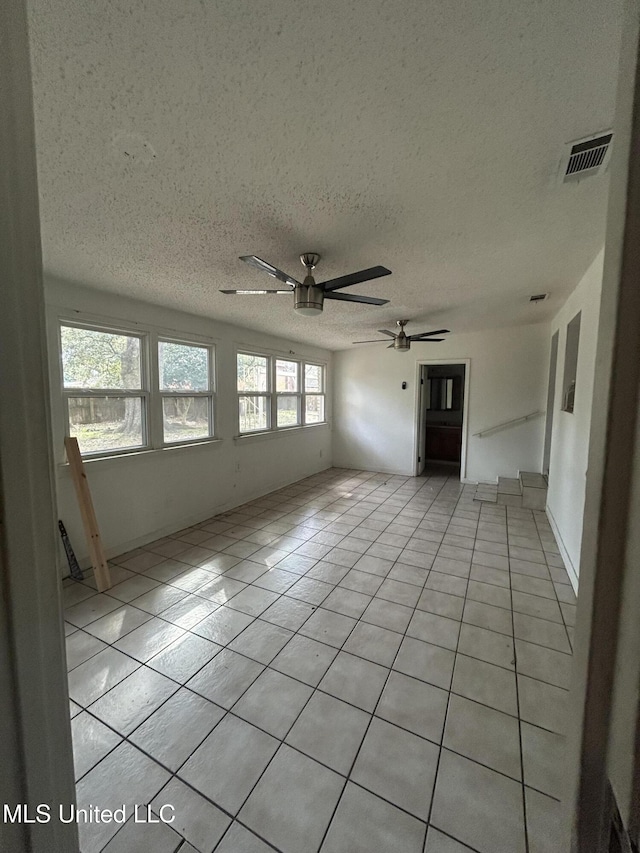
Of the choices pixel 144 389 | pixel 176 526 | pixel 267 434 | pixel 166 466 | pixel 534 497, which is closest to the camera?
pixel 144 389

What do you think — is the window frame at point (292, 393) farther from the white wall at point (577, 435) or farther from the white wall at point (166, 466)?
the white wall at point (577, 435)

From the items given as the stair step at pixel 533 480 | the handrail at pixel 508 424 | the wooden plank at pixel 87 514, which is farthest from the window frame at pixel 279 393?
the stair step at pixel 533 480

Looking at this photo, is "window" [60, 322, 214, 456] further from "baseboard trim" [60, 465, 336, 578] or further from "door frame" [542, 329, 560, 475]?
"door frame" [542, 329, 560, 475]

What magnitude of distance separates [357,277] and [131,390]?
245 centimetres

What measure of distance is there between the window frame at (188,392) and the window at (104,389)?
0.14 metres

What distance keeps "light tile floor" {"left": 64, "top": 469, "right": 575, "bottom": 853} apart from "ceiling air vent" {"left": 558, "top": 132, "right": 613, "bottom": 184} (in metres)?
2.50

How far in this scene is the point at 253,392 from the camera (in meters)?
4.81

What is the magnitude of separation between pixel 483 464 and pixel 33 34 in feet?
19.5

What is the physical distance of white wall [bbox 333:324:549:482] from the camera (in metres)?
5.05

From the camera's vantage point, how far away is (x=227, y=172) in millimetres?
1476

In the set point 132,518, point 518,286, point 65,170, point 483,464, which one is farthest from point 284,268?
point 483,464

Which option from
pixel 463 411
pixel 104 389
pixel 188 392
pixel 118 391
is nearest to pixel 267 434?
pixel 188 392

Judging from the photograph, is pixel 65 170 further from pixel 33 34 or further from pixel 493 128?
pixel 493 128

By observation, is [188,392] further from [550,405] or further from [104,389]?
[550,405]
